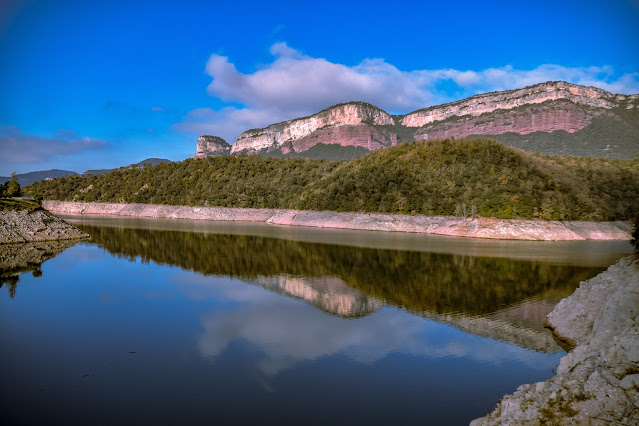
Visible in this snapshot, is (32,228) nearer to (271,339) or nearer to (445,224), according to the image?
(271,339)

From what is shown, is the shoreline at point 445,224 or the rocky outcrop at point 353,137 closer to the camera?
the shoreline at point 445,224

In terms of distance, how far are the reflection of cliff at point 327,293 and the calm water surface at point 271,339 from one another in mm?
126

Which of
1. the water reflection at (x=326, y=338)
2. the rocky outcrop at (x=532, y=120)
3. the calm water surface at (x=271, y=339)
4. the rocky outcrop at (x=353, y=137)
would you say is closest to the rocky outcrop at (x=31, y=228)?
the calm water surface at (x=271, y=339)

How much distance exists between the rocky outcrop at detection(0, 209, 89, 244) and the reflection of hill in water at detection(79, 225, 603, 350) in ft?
24.5

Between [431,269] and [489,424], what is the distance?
19.0 meters

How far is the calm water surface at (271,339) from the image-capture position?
29.2 feet

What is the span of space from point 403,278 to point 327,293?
19.0 feet

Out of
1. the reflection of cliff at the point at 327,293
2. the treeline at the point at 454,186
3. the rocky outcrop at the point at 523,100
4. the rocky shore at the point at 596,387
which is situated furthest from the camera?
the rocky outcrop at the point at 523,100

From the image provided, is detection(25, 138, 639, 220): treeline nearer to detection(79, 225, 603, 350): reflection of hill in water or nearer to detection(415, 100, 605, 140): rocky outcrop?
detection(79, 225, 603, 350): reflection of hill in water

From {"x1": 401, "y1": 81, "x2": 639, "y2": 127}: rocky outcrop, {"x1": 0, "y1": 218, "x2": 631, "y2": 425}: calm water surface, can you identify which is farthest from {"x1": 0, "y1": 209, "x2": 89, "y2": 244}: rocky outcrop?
{"x1": 401, "y1": 81, "x2": 639, "y2": 127}: rocky outcrop

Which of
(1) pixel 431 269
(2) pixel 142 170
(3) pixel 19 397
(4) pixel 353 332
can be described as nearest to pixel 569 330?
Answer: (4) pixel 353 332

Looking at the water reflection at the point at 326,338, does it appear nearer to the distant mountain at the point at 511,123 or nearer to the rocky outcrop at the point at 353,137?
the distant mountain at the point at 511,123

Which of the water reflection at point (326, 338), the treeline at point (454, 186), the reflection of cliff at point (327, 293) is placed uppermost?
the treeline at point (454, 186)

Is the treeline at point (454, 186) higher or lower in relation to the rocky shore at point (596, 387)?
higher
